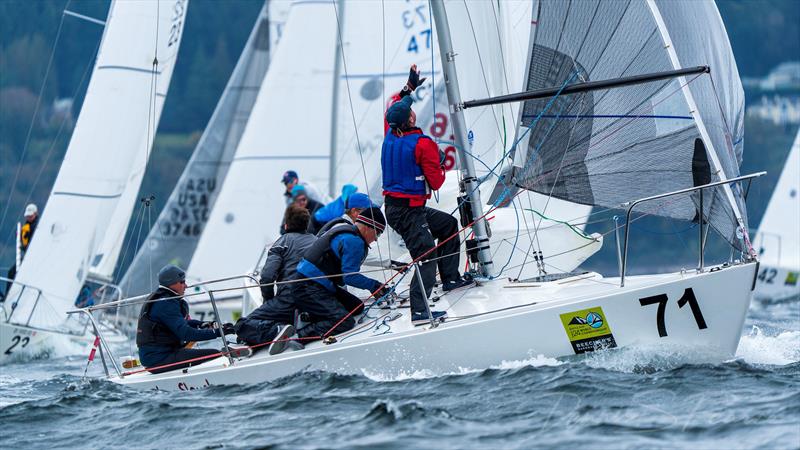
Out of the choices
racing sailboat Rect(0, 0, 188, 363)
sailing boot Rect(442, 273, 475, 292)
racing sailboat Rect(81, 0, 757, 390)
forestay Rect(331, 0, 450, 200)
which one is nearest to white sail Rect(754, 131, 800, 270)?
forestay Rect(331, 0, 450, 200)

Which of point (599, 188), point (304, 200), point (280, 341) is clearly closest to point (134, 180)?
point (304, 200)

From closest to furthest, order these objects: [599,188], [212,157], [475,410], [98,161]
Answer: [475,410]
[599,188]
[98,161]
[212,157]

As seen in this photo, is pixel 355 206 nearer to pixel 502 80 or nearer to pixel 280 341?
pixel 280 341

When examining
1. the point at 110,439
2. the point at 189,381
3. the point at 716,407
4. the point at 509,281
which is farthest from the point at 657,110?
the point at 110,439

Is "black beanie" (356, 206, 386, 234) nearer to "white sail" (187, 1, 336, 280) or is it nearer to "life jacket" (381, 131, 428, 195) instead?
"life jacket" (381, 131, 428, 195)

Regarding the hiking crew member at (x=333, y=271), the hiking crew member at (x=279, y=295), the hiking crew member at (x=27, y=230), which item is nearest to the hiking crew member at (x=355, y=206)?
the hiking crew member at (x=333, y=271)

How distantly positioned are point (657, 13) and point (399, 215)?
180 centimetres

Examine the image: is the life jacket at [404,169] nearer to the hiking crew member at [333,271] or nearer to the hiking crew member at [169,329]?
the hiking crew member at [333,271]

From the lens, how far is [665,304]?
5898 mm

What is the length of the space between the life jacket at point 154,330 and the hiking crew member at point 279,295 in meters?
0.36

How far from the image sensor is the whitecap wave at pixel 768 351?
6.40m

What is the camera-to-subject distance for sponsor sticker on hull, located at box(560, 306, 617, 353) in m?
5.93

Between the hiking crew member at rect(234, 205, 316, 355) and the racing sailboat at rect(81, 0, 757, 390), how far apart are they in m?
0.17

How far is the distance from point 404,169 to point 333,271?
0.66 metres
